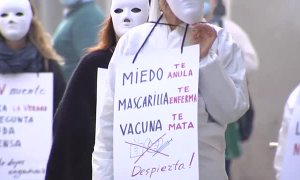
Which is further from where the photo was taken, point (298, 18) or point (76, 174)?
point (298, 18)

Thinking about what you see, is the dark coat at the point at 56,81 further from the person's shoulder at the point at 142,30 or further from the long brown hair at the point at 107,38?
the person's shoulder at the point at 142,30

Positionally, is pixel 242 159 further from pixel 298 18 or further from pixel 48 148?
pixel 48 148

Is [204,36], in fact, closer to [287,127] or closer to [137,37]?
[137,37]

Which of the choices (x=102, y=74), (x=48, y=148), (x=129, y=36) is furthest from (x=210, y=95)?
(x=48, y=148)

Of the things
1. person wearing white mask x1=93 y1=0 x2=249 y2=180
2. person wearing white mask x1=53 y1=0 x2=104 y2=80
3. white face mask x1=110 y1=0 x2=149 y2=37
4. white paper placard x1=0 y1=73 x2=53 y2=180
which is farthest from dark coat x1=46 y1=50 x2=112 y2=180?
person wearing white mask x1=53 y1=0 x2=104 y2=80

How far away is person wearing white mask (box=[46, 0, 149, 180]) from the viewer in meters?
5.81

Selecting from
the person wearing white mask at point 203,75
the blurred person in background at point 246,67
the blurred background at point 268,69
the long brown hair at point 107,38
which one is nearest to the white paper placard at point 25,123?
the long brown hair at point 107,38

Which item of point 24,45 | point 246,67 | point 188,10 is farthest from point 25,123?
point 188,10

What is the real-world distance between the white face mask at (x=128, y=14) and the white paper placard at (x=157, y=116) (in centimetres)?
105

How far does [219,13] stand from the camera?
8586 mm

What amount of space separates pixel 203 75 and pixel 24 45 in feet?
8.81

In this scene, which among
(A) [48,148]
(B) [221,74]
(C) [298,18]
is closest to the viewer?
(B) [221,74]

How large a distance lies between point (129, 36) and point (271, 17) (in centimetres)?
496

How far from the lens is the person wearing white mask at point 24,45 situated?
698cm
